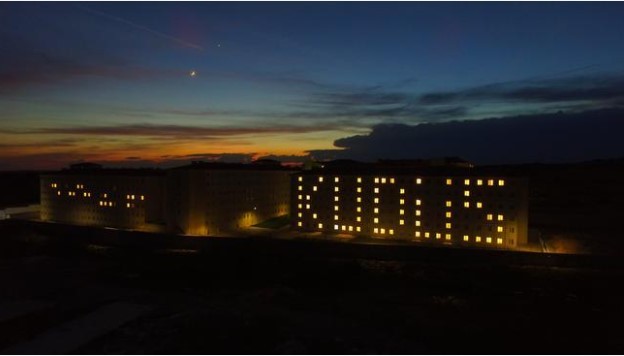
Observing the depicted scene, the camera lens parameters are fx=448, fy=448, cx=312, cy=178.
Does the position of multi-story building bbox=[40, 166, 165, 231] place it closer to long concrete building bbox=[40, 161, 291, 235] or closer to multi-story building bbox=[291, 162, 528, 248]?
long concrete building bbox=[40, 161, 291, 235]

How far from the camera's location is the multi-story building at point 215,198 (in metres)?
39.6

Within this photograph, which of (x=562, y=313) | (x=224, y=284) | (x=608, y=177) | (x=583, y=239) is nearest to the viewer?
(x=562, y=313)

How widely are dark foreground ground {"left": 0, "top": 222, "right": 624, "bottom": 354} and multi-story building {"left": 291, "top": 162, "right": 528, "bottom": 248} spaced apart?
170 inches

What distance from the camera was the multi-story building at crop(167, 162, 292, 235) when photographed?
39.6m

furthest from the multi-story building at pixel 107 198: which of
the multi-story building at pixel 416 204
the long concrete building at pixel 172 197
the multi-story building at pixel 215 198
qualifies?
the multi-story building at pixel 416 204

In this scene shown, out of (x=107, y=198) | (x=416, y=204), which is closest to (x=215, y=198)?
(x=107, y=198)

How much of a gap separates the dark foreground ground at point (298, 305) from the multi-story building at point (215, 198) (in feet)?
18.8

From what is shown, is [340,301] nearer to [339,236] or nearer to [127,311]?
[127,311]

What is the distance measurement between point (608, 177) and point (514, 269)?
78.8 m

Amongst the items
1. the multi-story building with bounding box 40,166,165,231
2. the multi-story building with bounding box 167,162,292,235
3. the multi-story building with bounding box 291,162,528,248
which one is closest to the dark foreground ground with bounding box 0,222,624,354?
the multi-story building with bounding box 291,162,528,248

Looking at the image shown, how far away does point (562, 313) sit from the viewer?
21906 mm

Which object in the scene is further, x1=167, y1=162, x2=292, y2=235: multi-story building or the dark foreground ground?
x1=167, y1=162, x2=292, y2=235: multi-story building

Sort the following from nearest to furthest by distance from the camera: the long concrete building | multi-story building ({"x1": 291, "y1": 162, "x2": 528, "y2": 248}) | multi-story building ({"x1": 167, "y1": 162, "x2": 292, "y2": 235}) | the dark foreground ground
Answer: the dark foreground ground → multi-story building ({"x1": 291, "y1": 162, "x2": 528, "y2": 248}) → multi-story building ({"x1": 167, "y1": 162, "x2": 292, "y2": 235}) → the long concrete building

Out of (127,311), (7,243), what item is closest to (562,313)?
(127,311)
